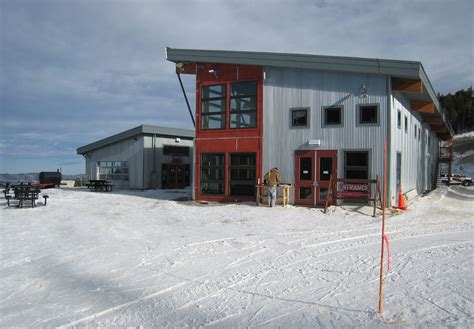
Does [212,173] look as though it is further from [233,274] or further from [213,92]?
[233,274]

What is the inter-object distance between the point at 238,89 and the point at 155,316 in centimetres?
1217

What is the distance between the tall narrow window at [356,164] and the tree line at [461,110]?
226ft

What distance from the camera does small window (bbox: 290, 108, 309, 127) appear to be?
14008 millimetres

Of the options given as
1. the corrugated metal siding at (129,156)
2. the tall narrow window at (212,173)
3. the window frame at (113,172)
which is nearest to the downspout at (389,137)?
the tall narrow window at (212,173)

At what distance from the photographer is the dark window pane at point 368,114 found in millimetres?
12913

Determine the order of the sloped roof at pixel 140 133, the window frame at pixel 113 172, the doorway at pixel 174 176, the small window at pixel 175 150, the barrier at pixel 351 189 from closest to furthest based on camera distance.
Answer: the barrier at pixel 351 189 → the sloped roof at pixel 140 133 → the window frame at pixel 113 172 → the doorway at pixel 174 176 → the small window at pixel 175 150

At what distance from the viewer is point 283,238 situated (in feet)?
26.8

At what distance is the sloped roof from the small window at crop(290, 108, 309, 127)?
12.6 meters

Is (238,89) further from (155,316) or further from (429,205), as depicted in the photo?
(155,316)

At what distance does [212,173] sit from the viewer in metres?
15.8

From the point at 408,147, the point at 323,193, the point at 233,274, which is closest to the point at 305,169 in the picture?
the point at 323,193

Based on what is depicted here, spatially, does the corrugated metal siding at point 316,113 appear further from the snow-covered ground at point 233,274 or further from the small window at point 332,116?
the snow-covered ground at point 233,274

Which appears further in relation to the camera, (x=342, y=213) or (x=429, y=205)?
(x=429, y=205)

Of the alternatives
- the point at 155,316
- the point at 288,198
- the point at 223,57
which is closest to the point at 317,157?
the point at 288,198
